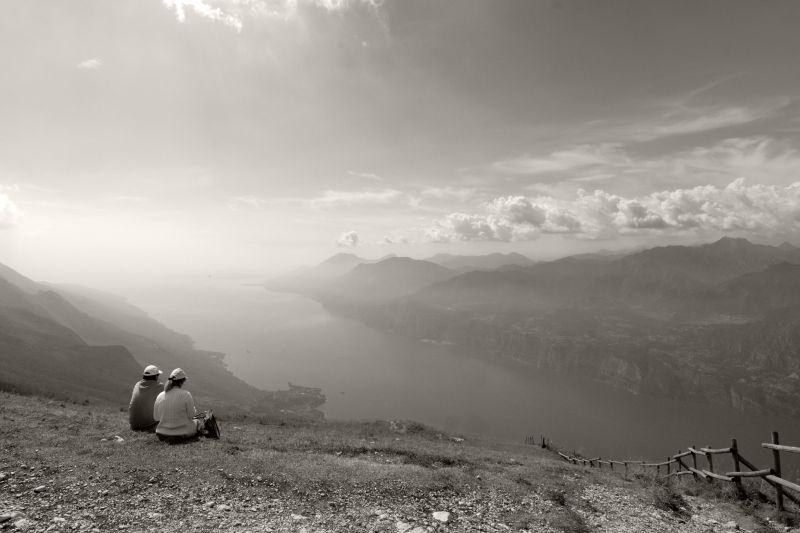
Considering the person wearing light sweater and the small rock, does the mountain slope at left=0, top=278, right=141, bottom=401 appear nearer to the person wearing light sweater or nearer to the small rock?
the person wearing light sweater

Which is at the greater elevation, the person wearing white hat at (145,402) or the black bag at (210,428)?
the person wearing white hat at (145,402)

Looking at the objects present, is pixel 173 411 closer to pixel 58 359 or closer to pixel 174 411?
pixel 174 411

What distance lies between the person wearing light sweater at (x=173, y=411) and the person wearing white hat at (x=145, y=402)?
92 cm

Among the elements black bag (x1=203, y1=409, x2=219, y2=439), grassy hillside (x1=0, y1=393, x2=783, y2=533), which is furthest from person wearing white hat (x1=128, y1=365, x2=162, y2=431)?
black bag (x1=203, y1=409, x2=219, y2=439)

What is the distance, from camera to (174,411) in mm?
16797

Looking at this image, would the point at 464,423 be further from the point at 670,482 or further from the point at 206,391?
the point at 670,482

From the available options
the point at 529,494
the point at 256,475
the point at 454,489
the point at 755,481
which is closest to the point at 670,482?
the point at 755,481

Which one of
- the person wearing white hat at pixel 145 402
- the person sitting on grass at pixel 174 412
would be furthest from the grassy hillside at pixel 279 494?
the person sitting on grass at pixel 174 412

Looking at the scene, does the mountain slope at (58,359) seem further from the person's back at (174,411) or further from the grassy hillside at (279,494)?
the grassy hillside at (279,494)

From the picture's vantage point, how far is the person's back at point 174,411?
1644 centimetres

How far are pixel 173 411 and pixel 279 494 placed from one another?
6.95 m

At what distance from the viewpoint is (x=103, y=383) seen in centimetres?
12444

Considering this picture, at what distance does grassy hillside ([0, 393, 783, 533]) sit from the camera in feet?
36.9

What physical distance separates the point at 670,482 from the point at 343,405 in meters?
190
